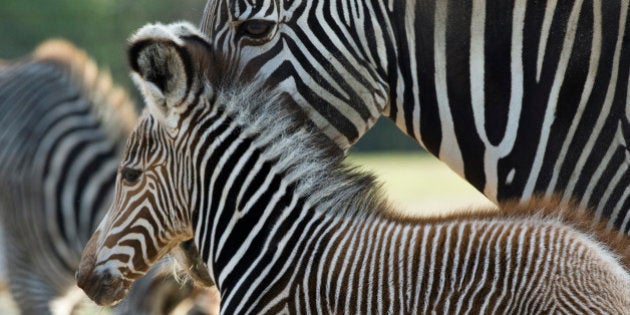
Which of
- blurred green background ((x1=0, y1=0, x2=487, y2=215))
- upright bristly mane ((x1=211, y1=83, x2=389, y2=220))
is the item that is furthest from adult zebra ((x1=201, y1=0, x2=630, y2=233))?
blurred green background ((x1=0, y1=0, x2=487, y2=215))

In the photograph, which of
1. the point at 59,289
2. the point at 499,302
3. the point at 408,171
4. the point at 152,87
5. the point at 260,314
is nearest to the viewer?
the point at 499,302

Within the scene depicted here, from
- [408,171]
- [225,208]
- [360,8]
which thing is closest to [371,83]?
[360,8]

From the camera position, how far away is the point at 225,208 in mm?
4891

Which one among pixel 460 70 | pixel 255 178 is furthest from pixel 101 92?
pixel 460 70

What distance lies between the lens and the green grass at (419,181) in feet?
80.6

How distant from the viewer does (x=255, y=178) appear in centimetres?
486

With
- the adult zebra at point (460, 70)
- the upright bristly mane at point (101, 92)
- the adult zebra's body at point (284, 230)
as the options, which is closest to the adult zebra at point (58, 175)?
the upright bristly mane at point (101, 92)

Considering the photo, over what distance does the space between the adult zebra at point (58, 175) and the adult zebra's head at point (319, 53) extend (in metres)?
3.36

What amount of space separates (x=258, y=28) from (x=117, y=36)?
31.0 meters

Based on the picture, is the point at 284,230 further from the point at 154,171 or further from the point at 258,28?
the point at 258,28

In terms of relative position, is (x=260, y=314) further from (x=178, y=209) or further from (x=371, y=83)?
(x=371, y=83)

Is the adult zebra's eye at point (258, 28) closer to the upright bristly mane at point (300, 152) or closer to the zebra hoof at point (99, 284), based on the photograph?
the upright bristly mane at point (300, 152)

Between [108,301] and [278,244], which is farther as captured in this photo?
[108,301]

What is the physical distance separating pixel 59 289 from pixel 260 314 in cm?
428
